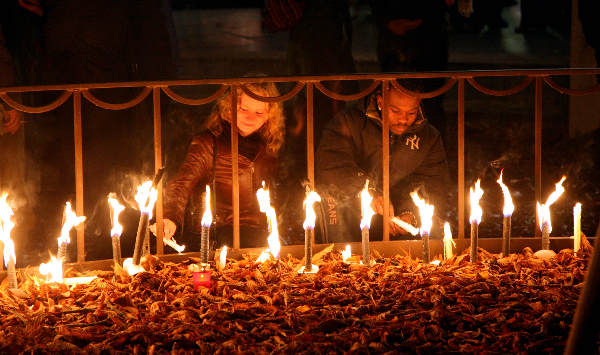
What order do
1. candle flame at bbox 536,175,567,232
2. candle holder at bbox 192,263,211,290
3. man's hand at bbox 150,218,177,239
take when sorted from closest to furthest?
candle holder at bbox 192,263,211,290 < candle flame at bbox 536,175,567,232 < man's hand at bbox 150,218,177,239

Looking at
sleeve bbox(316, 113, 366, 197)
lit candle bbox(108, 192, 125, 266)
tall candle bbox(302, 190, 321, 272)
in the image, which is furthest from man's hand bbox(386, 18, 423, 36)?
lit candle bbox(108, 192, 125, 266)

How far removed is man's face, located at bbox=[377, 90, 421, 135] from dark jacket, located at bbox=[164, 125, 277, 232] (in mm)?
955

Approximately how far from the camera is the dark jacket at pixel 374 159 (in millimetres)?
5832

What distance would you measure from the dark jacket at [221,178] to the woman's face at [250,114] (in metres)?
0.08

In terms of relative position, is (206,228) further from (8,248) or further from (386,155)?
(386,155)

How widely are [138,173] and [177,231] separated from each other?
2.50 m

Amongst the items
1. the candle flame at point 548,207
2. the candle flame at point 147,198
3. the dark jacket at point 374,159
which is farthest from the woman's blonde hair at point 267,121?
the candle flame at point 548,207

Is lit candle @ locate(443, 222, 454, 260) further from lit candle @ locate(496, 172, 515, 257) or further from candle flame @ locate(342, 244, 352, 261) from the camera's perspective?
candle flame @ locate(342, 244, 352, 261)

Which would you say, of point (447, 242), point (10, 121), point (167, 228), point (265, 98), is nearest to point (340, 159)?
point (265, 98)

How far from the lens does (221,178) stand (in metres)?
5.80

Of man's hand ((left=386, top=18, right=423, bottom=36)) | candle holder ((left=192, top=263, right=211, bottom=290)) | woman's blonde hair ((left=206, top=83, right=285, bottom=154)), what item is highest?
man's hand ((left=386, top=18, right=423, bottom=36))

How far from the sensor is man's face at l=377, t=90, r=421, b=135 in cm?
567

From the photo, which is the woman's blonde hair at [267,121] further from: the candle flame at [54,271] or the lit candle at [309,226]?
the candle flame at [54,271]

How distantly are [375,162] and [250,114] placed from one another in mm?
1019
